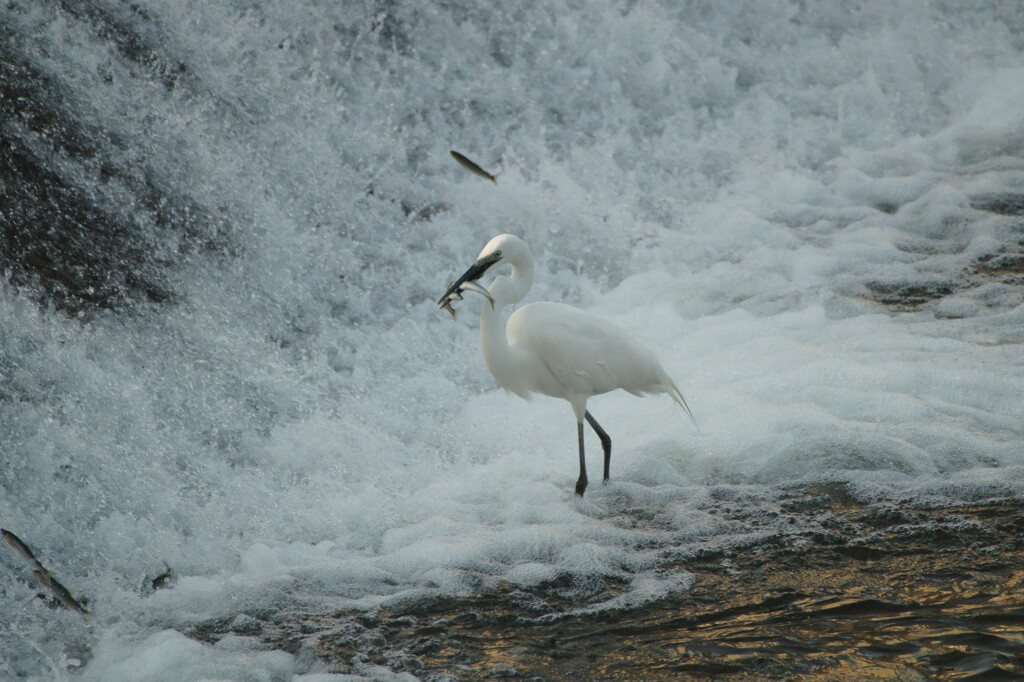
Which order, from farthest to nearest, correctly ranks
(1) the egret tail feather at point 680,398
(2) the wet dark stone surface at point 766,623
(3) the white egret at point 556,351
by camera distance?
(1) the egret tail feather at point 680,398 → (3) the white egret at point 556,351 → (2) the wet dark stone surface at point 766,623

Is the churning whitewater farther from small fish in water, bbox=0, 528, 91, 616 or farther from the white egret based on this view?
the white egret

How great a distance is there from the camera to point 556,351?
353cm

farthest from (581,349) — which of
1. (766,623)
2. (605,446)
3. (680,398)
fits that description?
(766,623)

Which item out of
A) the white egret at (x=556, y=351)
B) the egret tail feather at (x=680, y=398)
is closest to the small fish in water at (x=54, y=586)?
the white egret at (x=556, y=351)

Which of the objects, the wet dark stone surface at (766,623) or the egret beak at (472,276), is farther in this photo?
the egret beak at (472,276)

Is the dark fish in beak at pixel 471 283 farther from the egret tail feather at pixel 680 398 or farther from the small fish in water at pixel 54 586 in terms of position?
the small fish in water at pixel 54 586

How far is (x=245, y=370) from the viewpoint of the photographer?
170 inches

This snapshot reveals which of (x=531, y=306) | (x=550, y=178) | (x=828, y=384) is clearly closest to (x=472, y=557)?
(x=531, y=306)

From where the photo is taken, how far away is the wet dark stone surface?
2502mm

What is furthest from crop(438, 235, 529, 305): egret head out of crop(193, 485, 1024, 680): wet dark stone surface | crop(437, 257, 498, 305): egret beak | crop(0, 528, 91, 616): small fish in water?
crop(0, 528, 91, 616): small fish in water

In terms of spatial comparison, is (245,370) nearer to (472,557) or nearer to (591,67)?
(472,557)

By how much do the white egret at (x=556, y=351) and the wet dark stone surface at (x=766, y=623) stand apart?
799 mm

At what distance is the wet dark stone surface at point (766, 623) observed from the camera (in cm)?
250

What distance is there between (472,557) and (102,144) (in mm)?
2932
